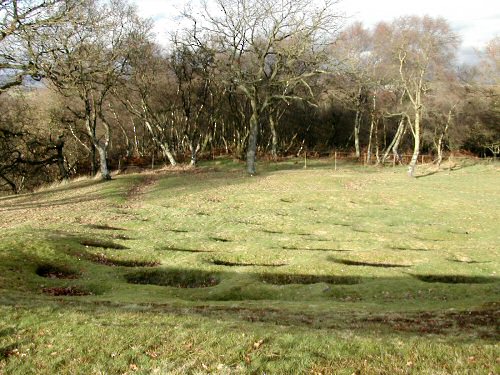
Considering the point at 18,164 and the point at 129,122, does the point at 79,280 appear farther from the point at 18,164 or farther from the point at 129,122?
the point at 129,122

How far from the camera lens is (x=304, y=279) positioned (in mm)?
20750

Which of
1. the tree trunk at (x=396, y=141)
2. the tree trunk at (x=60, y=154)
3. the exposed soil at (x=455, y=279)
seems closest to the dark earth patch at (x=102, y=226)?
the exposed soil at (x=455, y=279)

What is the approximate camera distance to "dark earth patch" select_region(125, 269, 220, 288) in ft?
67.6

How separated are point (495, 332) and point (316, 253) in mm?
12280

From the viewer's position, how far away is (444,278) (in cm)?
2033

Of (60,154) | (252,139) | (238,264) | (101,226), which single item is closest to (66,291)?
(238,264)

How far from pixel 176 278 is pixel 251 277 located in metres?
3.44

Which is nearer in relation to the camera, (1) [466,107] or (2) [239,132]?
(1) [466,107]

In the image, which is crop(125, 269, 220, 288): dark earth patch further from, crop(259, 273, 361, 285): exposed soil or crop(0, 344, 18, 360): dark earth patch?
crop(0, 344, 18, 360): dark earth patch

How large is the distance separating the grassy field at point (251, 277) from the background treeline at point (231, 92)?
33.1ft

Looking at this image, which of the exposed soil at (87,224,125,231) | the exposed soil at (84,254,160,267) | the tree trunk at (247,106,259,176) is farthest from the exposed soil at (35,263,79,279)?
the tree trunk at (247,106,259,176)

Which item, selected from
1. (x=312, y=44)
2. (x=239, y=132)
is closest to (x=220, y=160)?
(x=239, y=132)

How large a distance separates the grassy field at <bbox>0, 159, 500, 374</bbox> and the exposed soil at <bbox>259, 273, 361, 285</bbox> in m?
0.08

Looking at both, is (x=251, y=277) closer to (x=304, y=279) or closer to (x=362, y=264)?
(x=304, y=279)
